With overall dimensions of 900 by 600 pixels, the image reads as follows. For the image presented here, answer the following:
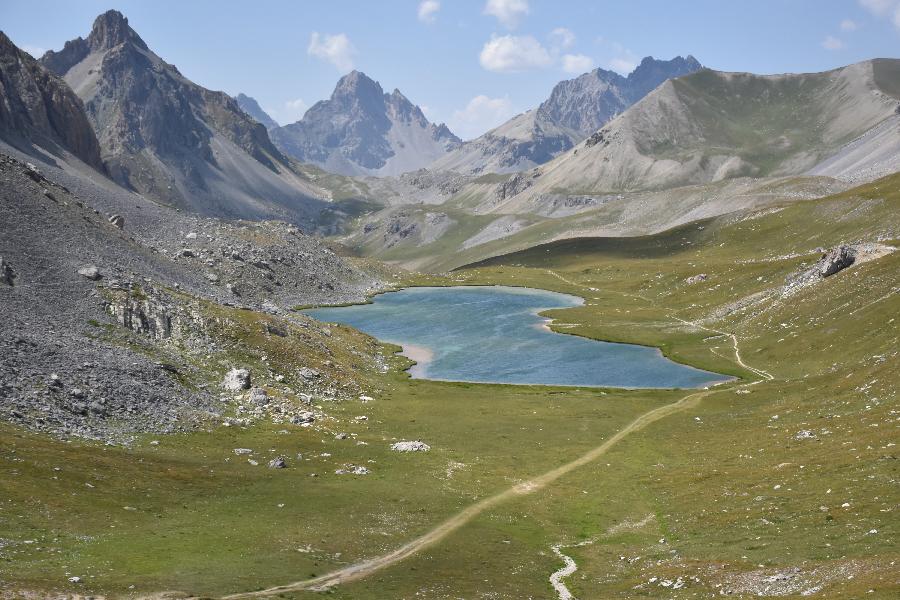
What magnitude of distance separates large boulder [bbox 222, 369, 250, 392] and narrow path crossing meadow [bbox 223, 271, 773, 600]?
38316mm

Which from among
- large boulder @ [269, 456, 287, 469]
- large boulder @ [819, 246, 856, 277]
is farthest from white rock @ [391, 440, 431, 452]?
large boulder @ [819, 246, 856, 277]

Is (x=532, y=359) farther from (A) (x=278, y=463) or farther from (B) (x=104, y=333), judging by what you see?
(A) (x=278, y=463)

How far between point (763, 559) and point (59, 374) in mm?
62560

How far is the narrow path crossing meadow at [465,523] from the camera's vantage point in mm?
47125

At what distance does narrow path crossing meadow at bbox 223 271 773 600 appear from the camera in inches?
1855

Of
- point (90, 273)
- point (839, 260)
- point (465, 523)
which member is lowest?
point (465, 523)

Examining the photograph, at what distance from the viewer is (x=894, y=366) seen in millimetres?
90625

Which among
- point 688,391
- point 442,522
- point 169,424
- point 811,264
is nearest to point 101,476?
point 169,424

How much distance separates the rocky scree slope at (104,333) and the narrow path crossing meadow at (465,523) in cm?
3069

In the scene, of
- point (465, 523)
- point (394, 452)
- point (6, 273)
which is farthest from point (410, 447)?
point (6, 273)

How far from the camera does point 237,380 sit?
97375 mm

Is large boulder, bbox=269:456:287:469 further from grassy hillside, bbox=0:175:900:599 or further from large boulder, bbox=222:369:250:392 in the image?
large boulder, bbox=222:369:250:392

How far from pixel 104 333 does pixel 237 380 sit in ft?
52.6

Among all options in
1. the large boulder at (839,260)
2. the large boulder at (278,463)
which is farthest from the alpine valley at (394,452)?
the large boulder at (839,260)
